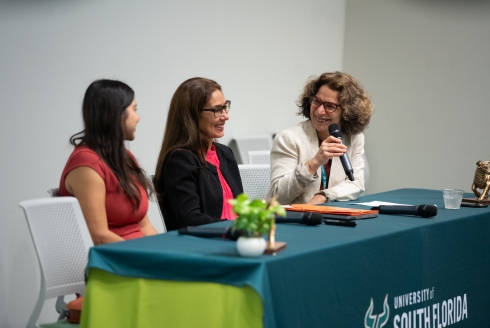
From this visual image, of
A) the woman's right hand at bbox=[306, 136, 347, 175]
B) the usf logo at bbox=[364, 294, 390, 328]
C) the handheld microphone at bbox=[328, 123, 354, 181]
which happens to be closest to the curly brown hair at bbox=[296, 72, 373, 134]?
the handheld microphone at bbox=[328, 123, 354, 181]

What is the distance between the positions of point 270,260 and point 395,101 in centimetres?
Answer: 450

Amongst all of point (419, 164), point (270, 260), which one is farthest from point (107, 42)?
point (419, 164)

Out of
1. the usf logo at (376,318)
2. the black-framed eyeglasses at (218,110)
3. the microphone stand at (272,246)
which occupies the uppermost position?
the black-framed eyeglasses at (218,110)

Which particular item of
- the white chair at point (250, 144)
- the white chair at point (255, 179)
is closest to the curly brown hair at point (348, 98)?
the white chair at point (255, 179)

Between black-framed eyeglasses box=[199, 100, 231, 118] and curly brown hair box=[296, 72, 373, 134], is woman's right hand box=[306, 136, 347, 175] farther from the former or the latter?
black-framed eyeglasses box=[199, 100, 231, 118]

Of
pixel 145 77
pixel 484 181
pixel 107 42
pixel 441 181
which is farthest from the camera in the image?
pixel 441 181

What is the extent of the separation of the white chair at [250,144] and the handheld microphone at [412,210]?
7.60ft

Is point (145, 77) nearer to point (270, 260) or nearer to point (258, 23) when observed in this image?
point (258, 23)

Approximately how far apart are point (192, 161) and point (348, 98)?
2.99 ft

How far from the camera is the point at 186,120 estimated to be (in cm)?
311

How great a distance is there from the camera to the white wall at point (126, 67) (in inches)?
143

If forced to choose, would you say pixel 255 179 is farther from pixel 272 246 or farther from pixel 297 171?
pixel 272 246

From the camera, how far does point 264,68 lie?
17.8 ft

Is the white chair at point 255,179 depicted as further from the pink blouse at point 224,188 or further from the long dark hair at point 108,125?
the long dark hair at point 108,125
